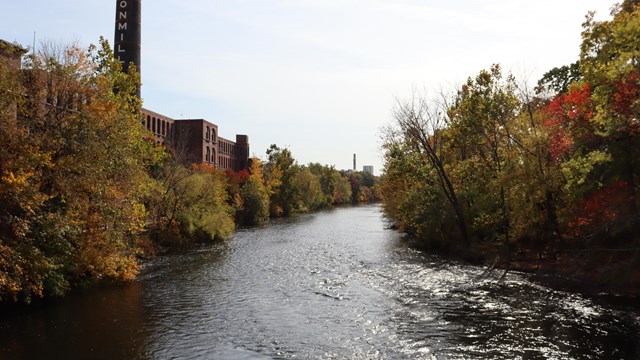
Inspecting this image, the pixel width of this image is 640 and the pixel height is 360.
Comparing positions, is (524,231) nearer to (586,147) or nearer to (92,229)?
(586,147)

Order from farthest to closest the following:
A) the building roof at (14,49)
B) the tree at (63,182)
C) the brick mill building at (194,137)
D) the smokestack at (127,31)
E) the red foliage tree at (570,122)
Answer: the brick mill building at (194,137)
the smokestack at (127,31)
the red foliage tree at (570,122)
the building roof at (14,49)
the tree at (63,182)

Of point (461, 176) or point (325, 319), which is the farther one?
point (461, 176)

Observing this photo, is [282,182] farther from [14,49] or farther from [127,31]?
[14,49]

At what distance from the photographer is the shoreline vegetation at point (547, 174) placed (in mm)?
17188

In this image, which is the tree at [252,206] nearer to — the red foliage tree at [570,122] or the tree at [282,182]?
the tree at [282,182]

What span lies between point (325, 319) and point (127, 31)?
51400 millimetres

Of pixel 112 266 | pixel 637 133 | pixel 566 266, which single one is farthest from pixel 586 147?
pixel 112 266

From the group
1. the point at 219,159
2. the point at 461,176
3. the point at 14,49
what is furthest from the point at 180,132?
the point at 14,49

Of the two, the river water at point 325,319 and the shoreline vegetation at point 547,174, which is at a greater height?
the shoreline vegetation at point 547,174

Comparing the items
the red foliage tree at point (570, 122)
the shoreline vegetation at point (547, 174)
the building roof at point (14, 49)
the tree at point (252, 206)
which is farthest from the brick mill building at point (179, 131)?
the red foliage tree at point (570, 122)

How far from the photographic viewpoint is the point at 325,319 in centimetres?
1628

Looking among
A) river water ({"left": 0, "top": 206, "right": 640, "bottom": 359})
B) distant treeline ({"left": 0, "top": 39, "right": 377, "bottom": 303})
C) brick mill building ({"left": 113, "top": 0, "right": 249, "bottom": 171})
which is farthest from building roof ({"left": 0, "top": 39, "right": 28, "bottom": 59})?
brick mill building ({"left": 113, "top": 0, "right": 249, "bottom": 171})

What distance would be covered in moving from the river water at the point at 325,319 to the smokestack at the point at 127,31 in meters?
39.3

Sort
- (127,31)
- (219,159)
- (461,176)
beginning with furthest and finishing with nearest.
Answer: (219,159)
(127,31)
(461,176)
